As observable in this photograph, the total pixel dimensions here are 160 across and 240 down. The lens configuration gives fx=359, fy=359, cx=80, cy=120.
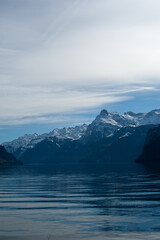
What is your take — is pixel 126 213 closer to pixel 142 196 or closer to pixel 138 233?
pixel 138 233

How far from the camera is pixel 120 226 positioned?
3806 cm

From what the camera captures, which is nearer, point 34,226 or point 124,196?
point 34,226

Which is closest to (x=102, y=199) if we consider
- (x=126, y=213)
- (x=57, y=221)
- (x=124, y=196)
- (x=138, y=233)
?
(x=124, y=196)

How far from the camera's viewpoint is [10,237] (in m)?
33.9

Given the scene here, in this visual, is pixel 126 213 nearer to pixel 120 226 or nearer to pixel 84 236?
pixel 120 226

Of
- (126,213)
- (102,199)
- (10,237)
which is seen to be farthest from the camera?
(102,199)

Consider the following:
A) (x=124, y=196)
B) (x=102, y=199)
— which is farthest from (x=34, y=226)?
(x=124, y=196)

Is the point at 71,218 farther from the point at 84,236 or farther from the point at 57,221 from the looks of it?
the point at 84,236

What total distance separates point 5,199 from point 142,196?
77.1 ft

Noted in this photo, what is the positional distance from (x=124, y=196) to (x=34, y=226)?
27.6 meters

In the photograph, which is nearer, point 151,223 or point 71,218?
point 151,223

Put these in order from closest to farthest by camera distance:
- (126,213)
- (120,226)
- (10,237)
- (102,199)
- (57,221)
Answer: (10,237) → (120,226) → (57,221) → (126,213) → (102,199)

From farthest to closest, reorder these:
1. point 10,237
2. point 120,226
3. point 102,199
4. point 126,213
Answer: point 102,199, point 126,213, point 120,226, point 10,237

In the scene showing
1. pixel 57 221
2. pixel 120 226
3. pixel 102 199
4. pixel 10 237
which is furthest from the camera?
pixel 102 199
